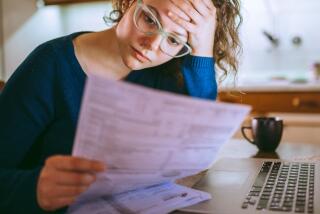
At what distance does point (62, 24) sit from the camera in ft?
12.4

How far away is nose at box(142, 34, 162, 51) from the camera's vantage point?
800 millimetres

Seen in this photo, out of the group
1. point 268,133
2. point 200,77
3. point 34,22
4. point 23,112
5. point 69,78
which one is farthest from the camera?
point 34,22

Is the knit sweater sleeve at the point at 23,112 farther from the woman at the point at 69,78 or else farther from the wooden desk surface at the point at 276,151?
the wooden desk surface at the point at 276,151

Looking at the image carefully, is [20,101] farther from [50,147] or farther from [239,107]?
[239,107]

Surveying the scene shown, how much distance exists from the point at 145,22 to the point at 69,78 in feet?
0.65

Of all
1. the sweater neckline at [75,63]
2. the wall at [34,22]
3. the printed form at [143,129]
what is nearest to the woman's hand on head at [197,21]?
the sweater neckline at [75,63]

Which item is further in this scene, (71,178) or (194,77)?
(194,77)

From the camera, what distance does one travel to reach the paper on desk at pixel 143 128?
46cm

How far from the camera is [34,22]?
11.5ft

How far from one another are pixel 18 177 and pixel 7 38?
302cm

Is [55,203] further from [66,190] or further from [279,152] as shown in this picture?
[279,152]

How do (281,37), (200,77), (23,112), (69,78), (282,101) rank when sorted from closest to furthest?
(23,112) < (69,78) < (200,77) < (282,101) < (281,37)

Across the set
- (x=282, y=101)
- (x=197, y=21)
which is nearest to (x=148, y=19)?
(x=197, y=21)

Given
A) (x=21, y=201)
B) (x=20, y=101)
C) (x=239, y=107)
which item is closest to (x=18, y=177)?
(x=21, y=201)
